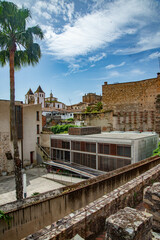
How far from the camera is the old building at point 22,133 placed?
21.4m

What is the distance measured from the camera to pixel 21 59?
13156 mm

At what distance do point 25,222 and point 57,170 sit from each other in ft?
52.1

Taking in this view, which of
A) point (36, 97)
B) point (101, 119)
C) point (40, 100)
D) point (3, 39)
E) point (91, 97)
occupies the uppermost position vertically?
point (36, 97)

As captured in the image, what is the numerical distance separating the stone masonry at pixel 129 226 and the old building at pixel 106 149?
12.9 metres

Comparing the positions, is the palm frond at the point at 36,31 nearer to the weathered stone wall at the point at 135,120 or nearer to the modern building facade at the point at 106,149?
the modern building facade at the point at 106,149

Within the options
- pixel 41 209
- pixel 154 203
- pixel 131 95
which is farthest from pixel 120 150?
pixel 131 95

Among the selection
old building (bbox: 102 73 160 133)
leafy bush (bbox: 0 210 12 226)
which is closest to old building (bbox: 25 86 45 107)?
old building (bbox: 102 73 160 133)

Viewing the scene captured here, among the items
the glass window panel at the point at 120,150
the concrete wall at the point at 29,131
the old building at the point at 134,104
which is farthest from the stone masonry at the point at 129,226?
the old building at the point at 134,104

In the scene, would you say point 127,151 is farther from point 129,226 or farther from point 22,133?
point 22,133

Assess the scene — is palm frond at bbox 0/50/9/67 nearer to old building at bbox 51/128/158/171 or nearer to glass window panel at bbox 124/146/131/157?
old building at bbox 51/128/158/171

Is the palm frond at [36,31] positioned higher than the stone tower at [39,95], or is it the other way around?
the stone tower at [39,95]

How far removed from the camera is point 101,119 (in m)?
32.4

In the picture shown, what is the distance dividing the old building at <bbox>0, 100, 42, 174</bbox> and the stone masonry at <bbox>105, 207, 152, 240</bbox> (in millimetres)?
21584

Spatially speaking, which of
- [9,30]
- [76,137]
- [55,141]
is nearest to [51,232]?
[9,30]
